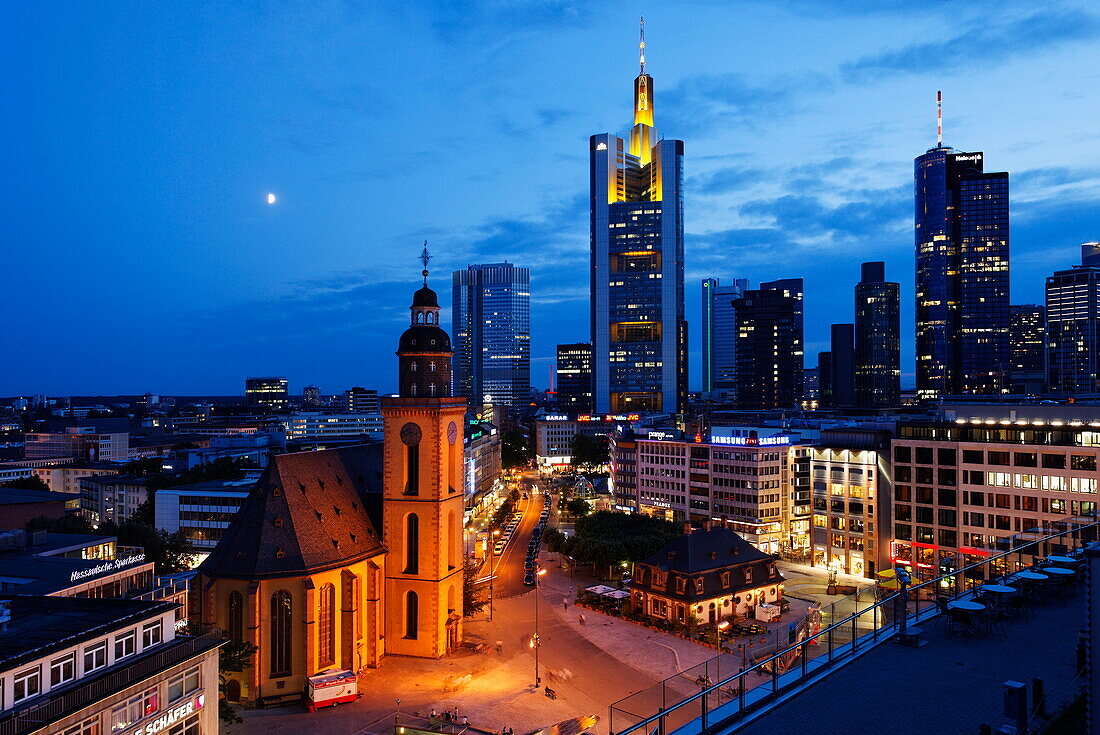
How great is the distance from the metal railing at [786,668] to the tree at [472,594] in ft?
142

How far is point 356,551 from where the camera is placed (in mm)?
54406

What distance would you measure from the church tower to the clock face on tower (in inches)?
3.1

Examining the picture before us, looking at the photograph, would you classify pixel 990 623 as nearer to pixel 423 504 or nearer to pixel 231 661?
pixel 231 661

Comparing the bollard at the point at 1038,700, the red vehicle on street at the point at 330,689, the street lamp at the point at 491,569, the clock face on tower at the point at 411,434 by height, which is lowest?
the street lamp at the point at 491,569

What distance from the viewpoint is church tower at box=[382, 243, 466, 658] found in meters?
56.7

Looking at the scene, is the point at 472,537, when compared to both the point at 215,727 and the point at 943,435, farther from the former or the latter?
the point at 215,727

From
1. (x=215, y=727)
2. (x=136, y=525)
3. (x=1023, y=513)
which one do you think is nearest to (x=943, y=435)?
(x=1023, y=513)

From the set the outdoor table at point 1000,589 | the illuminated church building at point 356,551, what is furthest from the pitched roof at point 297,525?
the outdoor table at point 1000,589

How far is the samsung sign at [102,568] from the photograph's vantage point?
44.0m

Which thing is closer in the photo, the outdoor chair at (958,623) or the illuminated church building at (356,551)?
the outdoor chair at (958,623)

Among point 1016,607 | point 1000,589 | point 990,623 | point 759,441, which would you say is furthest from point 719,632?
point 990,623

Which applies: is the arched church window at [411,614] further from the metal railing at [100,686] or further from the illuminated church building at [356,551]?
the metal railing at [100,686]

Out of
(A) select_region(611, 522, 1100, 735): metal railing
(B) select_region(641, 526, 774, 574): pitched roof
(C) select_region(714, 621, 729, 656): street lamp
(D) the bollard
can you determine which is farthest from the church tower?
(D) the bollard

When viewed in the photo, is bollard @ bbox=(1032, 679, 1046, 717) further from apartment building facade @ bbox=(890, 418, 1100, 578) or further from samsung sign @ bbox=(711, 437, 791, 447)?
samsung sign @ bbox=(711, 437, 791, 447)
